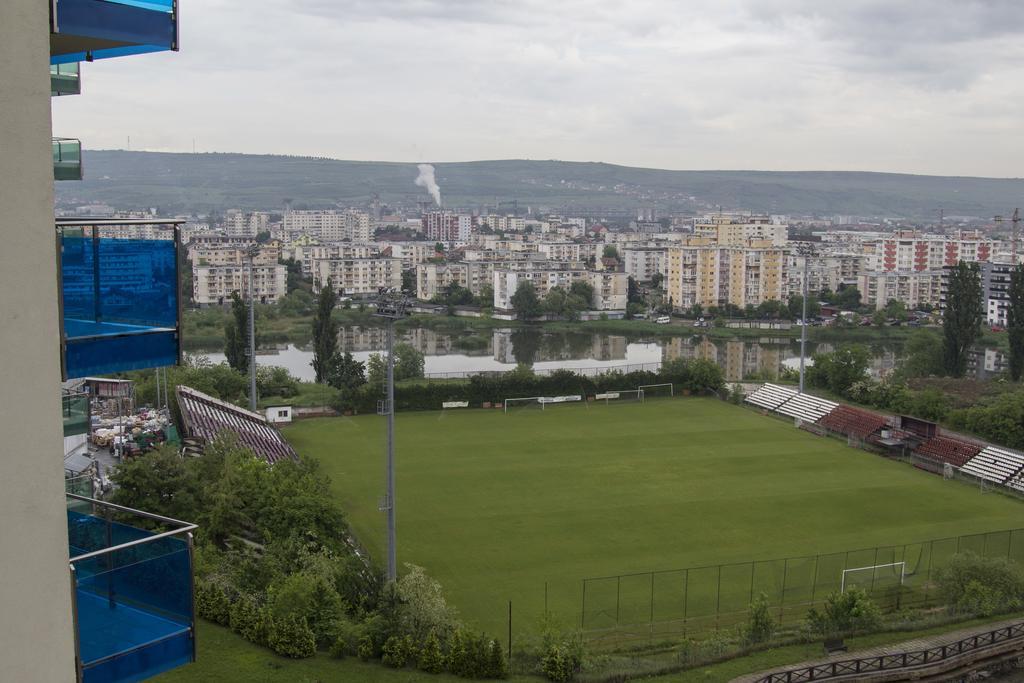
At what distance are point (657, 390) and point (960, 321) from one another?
8.14m

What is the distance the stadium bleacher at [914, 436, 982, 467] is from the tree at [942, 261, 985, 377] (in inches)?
337

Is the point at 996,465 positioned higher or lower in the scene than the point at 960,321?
lower

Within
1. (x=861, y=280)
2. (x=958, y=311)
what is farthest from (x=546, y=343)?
(x=861, y=280)

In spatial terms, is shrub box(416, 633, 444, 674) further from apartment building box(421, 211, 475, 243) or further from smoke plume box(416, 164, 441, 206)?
smoke plume box(416, 164, 441, 206)

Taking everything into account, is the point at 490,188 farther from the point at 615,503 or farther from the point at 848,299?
the point at 615,503

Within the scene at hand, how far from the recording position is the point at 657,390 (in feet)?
72.6

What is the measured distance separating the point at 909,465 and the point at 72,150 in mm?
15366

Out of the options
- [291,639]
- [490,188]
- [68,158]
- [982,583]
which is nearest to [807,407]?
[982,583]

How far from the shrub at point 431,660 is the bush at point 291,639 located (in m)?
0.81

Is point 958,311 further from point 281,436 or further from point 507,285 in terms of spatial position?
point 507,285

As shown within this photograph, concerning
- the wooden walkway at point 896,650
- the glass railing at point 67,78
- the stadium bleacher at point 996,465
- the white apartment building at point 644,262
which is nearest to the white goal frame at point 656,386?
the stadium bleacher at point 996,465

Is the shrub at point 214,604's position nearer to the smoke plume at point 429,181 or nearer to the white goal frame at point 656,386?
the white goal frame at point 656,386

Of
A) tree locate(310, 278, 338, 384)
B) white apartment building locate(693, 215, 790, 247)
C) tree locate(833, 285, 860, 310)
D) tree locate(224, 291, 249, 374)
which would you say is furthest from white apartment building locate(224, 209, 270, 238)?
tree locate(224, 291, 249, 374)

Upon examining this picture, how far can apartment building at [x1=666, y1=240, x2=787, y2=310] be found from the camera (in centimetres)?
4984
